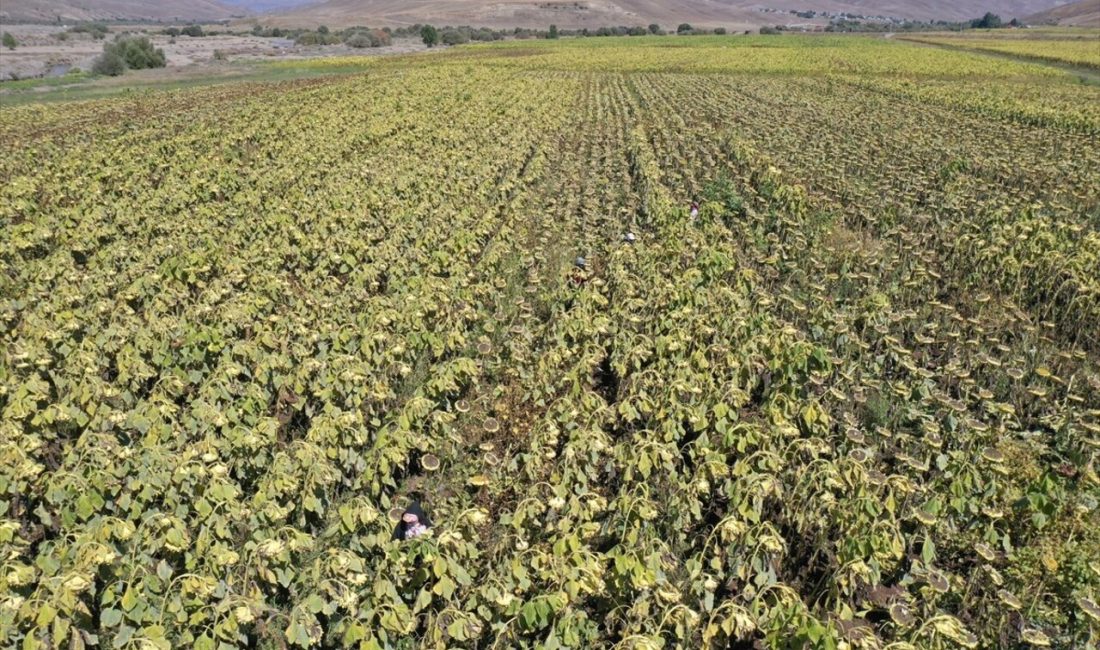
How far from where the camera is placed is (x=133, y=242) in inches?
458

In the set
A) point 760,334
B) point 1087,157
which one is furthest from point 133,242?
point 1087,157

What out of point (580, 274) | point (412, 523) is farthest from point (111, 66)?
point (412, 523)

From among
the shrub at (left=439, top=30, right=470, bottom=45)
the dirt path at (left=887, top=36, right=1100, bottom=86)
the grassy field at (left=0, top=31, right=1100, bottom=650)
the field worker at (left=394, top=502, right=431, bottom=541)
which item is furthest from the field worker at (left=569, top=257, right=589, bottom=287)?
the shrub at (left=439, top=30, right=470, bottom=45)

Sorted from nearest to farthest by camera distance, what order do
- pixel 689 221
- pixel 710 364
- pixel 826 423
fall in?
pixel 826 423
pixel 710 364
pixel 689 221

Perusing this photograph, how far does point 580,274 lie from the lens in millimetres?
10531

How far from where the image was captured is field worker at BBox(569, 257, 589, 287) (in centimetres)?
1059

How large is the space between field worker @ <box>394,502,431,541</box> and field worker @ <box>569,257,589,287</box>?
206 inches

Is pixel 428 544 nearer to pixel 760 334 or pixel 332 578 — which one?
pixel 332 578

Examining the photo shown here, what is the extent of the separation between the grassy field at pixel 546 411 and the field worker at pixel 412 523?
0.75 ft

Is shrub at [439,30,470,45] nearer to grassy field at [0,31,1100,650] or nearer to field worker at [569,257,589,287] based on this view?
grassy field at [0,31,1100,650]

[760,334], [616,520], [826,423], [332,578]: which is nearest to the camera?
[332,578]

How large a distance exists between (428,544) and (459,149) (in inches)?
661

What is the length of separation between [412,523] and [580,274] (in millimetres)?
5843

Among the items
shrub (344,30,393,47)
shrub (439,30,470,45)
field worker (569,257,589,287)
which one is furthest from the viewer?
shrub (439,30,470,45)
